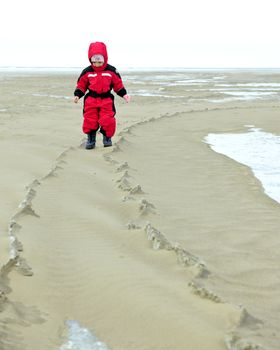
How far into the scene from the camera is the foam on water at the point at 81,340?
232cm

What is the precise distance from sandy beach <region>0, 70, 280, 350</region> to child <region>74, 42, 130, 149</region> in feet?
1.67

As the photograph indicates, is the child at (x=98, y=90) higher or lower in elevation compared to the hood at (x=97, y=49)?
lower

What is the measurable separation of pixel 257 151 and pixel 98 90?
295 centimetres

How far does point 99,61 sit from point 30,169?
2.39 metres

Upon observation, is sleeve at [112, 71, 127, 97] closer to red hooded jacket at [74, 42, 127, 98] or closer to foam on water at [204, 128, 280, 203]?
red hooded jacket at [74, 42, 127, 98]

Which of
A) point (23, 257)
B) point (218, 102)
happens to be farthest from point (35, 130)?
point (218, 102)

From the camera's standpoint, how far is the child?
7.71 metres

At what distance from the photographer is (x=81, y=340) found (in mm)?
2375

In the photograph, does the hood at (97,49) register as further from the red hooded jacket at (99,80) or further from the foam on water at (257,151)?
the foam on water at (257,151)

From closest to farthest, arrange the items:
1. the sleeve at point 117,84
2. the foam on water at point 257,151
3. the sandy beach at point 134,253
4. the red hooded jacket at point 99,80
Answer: the sandy beach at point 134,253, the foam on water at point 257,151, the red hooded jacket at point 99,80, the sleeve at point 117,84

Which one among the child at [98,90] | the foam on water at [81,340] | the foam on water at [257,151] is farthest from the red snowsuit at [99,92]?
the foam on water at [81,340]

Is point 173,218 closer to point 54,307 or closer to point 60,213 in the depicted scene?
point 60,213

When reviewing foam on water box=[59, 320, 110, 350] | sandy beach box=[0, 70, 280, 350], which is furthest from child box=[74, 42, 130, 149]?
foam on water box=[59, 320, 110, 350]

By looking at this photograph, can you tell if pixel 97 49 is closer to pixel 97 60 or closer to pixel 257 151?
pixel 97 60
